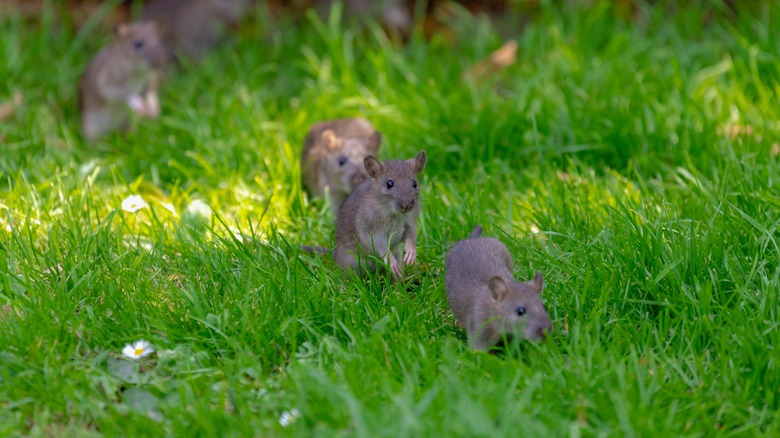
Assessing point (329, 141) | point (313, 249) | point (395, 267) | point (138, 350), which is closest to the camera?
point (138, 350)

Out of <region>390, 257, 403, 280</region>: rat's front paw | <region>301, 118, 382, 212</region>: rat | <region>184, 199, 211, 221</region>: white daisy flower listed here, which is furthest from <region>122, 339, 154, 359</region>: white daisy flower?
<region>301, 118, 382, 212</region>: rat

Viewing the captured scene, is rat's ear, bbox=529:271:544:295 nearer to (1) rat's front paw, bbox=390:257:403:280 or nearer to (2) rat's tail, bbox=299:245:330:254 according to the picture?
(1) rat's front paw, bbox=390:257:403:280

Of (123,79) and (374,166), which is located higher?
(374,166)

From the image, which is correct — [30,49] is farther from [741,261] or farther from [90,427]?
[741,261]

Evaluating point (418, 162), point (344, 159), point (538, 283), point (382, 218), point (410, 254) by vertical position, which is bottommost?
point (344, 159)

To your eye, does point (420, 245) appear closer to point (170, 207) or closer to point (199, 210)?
point (199, 210)

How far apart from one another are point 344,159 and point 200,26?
3.06 m

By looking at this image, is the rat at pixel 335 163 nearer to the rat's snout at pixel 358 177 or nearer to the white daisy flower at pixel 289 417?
the rat's snout at pixel 358 177

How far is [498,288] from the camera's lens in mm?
4234

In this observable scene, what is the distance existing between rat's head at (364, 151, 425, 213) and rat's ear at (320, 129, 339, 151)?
1348mm

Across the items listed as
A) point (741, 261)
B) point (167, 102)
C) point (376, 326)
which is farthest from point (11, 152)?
point (741, 261)

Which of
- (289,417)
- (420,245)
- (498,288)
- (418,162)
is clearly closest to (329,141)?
(418,162)

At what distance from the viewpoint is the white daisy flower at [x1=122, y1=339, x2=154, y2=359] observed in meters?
4.09

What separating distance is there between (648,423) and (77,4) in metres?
7.71
